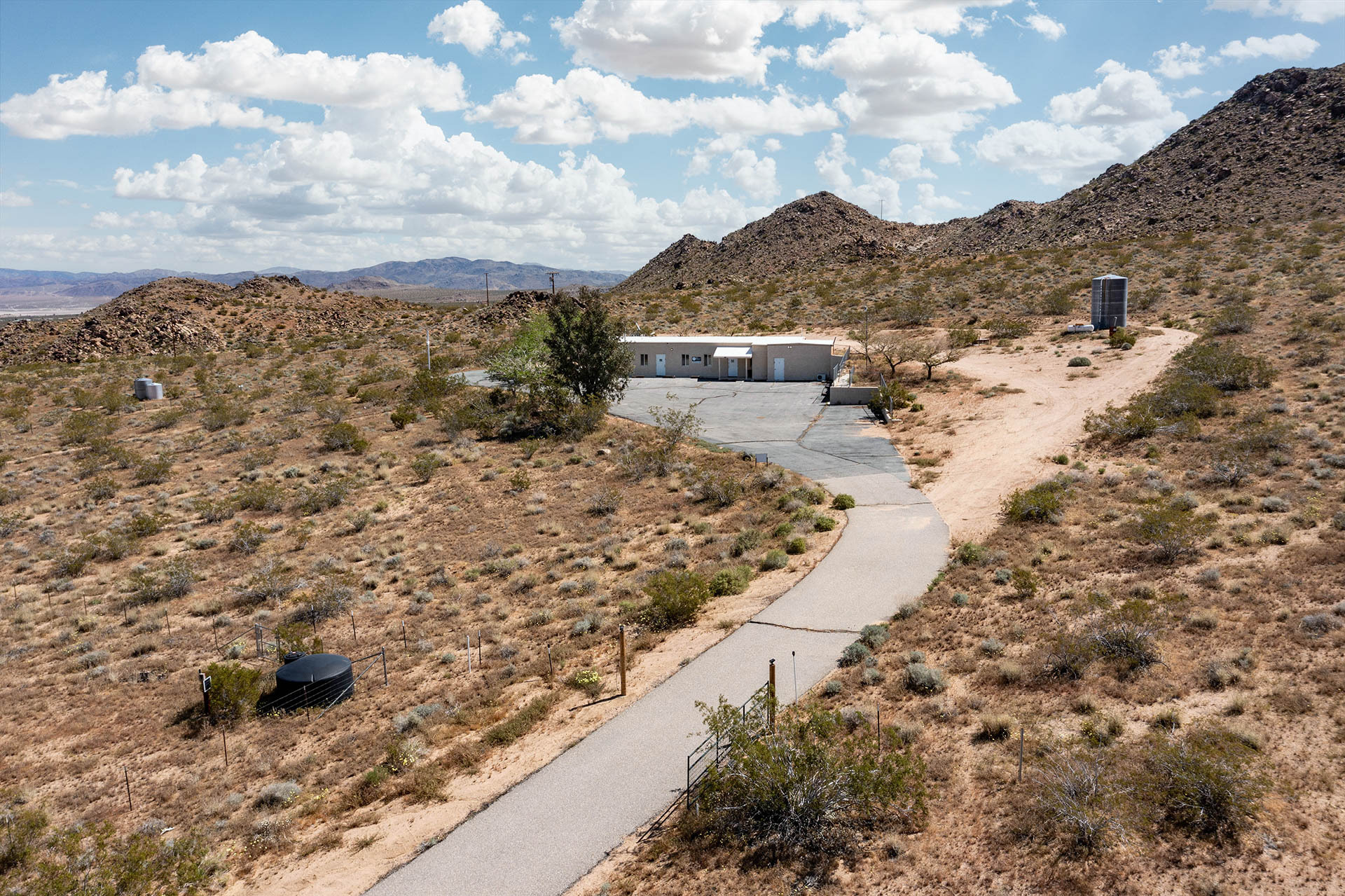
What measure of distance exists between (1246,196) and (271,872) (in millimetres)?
93799

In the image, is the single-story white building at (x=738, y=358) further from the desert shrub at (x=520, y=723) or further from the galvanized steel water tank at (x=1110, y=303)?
the desert shrub at (x=520, y=723)

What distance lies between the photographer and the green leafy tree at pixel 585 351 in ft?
128

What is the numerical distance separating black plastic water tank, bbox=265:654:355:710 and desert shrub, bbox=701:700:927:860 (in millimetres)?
8477

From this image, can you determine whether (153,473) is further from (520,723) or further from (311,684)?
(520,723)

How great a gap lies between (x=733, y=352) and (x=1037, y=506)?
2950cm

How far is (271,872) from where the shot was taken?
10523mm

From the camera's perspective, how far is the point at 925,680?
43.2 feet

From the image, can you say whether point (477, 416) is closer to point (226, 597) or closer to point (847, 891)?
point (226, 597)

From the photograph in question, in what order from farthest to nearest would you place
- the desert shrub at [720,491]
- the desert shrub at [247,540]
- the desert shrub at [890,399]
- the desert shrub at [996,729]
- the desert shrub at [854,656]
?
1. the desert shrub at [890,399]
2. the desert shrub at [720,491]
3. the desert shrub at [247,540]
4. the desert shrub at [854,656]
5. the desert shrub at [996,729]

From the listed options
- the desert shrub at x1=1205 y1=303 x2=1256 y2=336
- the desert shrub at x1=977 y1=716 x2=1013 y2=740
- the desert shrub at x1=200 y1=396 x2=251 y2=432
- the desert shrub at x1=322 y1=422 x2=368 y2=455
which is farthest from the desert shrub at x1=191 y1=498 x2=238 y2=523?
the desert shrub at x1=1205 y1=303 x2=1256 y2=336

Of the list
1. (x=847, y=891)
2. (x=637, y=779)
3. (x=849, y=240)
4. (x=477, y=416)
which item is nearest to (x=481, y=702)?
(x=637, y=779)

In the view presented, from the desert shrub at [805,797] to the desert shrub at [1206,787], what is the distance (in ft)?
9.43

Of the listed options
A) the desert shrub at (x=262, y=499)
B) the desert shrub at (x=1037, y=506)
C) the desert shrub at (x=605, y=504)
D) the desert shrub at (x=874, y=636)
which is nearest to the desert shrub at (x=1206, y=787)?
the desert shrub at (x=874, y=636)

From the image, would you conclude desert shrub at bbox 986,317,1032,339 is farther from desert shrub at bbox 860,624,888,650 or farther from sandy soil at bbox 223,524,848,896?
sandy soil at bbox 223,524,848,896
